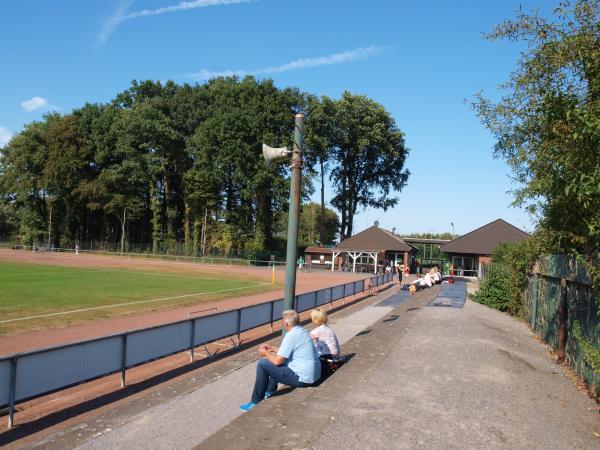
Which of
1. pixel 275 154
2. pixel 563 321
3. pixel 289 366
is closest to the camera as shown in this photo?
pixel 289 366

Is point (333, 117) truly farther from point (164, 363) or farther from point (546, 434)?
point (546, 434)

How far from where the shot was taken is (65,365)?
805cm

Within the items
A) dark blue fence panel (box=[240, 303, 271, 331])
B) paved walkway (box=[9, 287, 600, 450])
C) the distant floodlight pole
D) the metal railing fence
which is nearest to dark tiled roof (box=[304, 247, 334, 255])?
dark blue fence panel (box=[240, 303, 271, 331])

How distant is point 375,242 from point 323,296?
3992 cm

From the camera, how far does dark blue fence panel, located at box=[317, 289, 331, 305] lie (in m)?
20.5

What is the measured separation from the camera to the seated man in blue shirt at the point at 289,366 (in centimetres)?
717

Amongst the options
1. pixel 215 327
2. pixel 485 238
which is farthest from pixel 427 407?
pixel 485 238

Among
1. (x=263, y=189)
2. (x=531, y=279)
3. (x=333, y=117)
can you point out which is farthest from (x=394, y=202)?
(x=531, y=279)

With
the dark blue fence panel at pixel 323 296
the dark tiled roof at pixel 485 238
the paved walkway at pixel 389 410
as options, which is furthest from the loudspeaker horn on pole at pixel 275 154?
the dark tiled roof at pixel 485 238

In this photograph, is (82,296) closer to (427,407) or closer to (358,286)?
(358,286)

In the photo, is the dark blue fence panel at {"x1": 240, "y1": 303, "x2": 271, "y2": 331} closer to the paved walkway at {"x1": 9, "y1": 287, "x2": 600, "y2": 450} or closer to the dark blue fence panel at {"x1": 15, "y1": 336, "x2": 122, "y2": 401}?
the paved walkway at {"x1": 9, "y1": 287, "x2": 600, "y2": 450}

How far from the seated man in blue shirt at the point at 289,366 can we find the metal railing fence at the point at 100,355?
2.82 m

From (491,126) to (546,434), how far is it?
6.74 metres

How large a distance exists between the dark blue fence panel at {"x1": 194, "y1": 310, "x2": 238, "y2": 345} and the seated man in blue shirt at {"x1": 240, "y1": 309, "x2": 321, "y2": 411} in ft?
14.9
